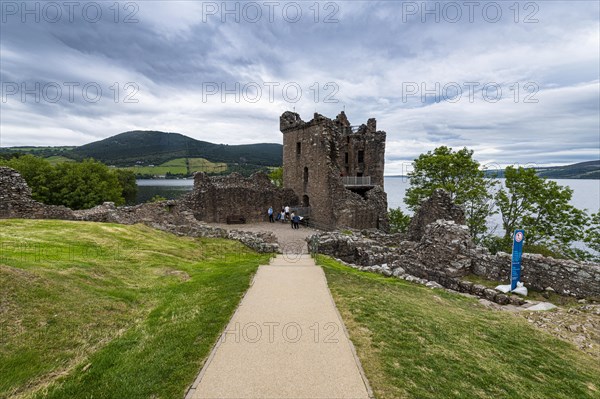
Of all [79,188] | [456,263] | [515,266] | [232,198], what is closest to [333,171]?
[232,198]

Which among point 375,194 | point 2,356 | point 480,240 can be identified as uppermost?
point 375,194

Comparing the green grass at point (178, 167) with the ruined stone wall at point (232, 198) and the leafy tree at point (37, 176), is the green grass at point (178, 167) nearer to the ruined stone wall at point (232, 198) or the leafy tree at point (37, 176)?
the leafy tree at point (37, 176)

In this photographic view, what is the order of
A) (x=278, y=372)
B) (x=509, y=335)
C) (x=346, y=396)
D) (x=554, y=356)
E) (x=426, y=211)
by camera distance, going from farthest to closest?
(x=426, y=211) → (x=509, y=335) → (x=554, y=356) → (x=278, y=372) → (x=346, y=396)

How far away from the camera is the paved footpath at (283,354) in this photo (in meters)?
5.05

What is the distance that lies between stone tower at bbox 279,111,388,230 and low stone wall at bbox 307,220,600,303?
24.0 feet

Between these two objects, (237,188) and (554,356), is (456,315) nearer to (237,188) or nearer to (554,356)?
(554,356)

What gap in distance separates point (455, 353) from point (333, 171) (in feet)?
74.9

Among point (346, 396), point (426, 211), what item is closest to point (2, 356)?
point (346, 396)

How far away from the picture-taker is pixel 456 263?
15023 mm

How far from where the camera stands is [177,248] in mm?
16531


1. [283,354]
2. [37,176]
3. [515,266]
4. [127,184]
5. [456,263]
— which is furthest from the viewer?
[127,184]

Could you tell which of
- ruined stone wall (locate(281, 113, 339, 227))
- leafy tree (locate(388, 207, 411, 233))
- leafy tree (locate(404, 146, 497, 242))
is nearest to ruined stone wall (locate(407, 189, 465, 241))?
leafy tree (locate(404, 146, 497, 242))

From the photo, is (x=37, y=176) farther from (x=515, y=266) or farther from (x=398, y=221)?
(x=515, y=266)

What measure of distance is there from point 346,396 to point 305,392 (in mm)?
693
